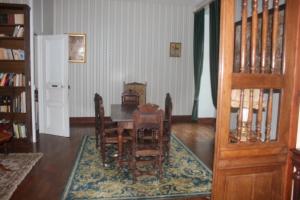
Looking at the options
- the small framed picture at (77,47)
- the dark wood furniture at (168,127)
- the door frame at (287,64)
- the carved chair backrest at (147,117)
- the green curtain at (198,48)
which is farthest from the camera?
the green curtain at (198,48)

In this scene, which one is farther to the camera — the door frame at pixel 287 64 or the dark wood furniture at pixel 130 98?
the dark wood furniture at pixel 130 98

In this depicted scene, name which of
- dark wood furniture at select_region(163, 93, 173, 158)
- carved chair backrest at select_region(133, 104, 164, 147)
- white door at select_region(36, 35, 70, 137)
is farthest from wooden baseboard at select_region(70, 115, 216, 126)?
carved chair backrest at select_region(133, 104, 164, 147)

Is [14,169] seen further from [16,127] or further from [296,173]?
[296,173]

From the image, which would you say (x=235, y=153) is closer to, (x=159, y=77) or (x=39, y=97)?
(x=39, y=97)

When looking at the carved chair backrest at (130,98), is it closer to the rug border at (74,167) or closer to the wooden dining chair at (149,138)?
the rug border at (74,167)

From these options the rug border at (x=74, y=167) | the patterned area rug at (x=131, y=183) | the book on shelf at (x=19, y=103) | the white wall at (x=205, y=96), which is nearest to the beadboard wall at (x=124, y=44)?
the white wall at (x=205, y=96)

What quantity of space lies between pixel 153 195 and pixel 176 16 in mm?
5182

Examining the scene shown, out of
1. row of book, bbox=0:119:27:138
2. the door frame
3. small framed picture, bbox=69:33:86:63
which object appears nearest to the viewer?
the door frame

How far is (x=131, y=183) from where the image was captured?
3.38 metres

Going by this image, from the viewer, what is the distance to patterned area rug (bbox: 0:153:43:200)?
10.2 ft

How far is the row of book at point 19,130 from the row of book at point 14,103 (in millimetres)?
262

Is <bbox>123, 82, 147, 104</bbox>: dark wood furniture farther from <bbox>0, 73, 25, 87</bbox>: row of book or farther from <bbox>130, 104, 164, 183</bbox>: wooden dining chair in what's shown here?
<bbox>130, 104, 164, 183</bbox>: wooden dining chair

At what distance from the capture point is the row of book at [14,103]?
4.94 metres

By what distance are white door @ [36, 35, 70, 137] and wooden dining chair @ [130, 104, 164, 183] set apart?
8.41ft
